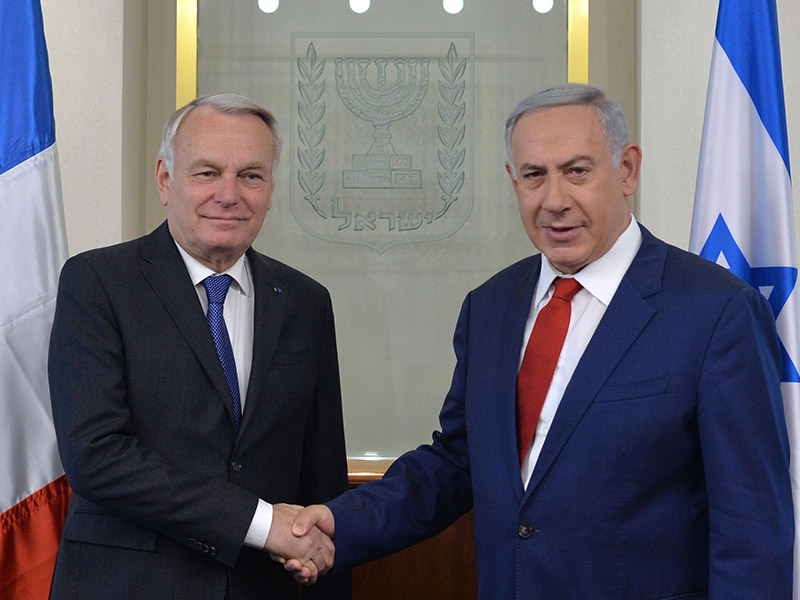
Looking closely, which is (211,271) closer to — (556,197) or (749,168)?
(556,197)

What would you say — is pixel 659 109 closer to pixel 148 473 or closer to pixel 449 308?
pixel 449 308

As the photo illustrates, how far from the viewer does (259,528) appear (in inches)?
72.5

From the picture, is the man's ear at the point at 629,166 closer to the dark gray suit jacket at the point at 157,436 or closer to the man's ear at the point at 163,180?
the dark gray suit jacket at the point at 157,436

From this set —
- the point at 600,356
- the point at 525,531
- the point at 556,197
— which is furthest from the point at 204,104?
the point at 525,531

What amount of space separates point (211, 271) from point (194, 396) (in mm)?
306

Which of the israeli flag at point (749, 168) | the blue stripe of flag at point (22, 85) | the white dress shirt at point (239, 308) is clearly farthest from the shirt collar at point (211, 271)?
the israeli flag at point (749, 168)

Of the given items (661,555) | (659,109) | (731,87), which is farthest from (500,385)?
(659,109)

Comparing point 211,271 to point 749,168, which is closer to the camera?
point 211,271

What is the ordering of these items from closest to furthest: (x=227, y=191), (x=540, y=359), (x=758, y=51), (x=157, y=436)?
1. (x=540, y=359)
2. (x=157, y=436)
3. (x=227, y=191)
4. (x=758, y=51)

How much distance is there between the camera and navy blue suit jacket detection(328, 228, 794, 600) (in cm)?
151

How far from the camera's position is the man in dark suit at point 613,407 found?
152 centimetres

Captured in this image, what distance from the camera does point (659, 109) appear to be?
2.82 m

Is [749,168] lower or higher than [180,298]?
higher

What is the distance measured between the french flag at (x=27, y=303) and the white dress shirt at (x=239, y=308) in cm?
48
